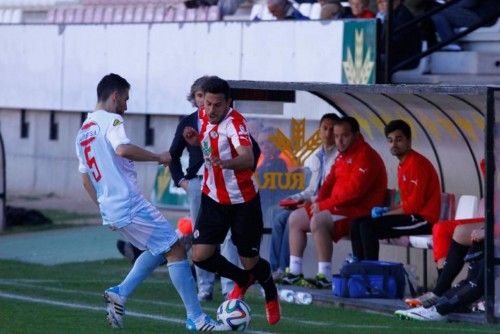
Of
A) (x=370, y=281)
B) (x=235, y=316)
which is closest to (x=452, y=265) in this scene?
(x=370, y=281)

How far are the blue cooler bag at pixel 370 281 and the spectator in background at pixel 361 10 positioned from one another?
709 cm

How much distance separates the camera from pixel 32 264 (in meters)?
16.2

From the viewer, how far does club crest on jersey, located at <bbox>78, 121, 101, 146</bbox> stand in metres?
10.3

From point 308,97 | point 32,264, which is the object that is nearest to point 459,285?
point 308,97

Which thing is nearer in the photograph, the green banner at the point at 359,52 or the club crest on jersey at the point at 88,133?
the club crest on jersey at the point at 88,133

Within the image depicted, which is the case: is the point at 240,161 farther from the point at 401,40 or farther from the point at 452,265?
the point at 401,40

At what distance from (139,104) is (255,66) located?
10.0 ft

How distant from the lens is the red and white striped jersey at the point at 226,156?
10.5m

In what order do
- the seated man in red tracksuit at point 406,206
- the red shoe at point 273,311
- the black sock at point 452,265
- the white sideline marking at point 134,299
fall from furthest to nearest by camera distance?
the seated man in red tracksuit at point 406,206
the black sock at point 452,265
the white sideline marking at point 134,299
the red shoe at point 273,311

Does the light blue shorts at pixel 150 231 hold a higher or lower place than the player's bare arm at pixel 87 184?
lower

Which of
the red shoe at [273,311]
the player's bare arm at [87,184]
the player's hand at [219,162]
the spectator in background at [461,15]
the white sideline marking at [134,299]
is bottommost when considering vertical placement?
the white sideline marking at [134,299]

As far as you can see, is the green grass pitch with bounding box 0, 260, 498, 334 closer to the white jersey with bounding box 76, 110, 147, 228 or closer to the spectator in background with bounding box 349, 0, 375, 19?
the white jersey with bounding box 76, 110, 147, 228

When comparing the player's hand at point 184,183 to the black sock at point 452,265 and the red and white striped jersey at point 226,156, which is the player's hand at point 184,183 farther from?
the black sock at point 452,265

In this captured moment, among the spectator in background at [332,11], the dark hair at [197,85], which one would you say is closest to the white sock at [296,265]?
the dark hair at [197,85]
